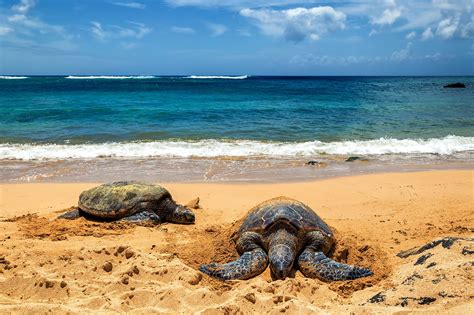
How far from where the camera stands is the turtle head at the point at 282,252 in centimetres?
478

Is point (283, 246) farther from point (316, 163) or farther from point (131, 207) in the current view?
point (316, 163)

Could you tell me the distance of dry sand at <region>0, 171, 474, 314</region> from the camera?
3859 millimetres

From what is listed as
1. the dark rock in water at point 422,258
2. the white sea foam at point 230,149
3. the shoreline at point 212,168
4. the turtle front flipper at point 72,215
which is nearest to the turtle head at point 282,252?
the dark rock in water at point 422,258

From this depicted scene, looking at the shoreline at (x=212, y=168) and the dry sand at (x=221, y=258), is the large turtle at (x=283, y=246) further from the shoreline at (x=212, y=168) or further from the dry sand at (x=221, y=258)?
the shoreline at (x=212, y=168)

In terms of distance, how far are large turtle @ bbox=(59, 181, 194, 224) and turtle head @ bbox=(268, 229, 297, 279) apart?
7.19 ft

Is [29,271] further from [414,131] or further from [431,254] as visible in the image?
[414,131]

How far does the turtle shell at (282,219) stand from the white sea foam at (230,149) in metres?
7.13

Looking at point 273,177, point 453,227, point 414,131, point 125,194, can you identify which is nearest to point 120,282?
point 125,194

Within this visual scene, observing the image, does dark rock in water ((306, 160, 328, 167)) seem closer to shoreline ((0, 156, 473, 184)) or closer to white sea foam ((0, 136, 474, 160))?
shoreline ((0, 156, 473, 184))

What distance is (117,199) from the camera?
704 centimetres

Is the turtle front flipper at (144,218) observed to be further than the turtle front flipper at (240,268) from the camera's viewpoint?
Yes

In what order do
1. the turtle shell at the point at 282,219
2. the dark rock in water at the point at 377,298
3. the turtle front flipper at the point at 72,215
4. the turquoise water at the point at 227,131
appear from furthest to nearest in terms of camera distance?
1. the turquoise water at the point at 227,131
2. the turtle front flipper at the point at 72,215
3. the turtle shell at the point at 282,219
4. the dark rock in water at the point at 377,298

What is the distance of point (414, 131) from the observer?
1823 cm

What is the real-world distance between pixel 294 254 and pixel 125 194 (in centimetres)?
342
